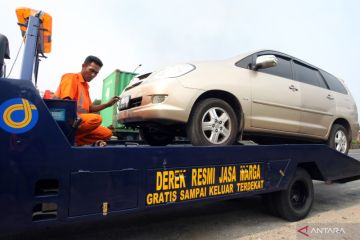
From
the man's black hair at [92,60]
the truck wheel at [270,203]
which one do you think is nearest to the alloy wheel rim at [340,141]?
the truck wheel at [270,203]

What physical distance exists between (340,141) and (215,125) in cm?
291

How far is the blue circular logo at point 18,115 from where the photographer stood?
2.07 meters

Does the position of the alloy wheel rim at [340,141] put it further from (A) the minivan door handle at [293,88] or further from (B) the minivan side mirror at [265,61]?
(B) the minivan side mirror at [265,61]

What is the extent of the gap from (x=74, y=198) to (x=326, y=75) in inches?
182

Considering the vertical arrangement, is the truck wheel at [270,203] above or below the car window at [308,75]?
below

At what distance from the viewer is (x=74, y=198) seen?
7.46 ft

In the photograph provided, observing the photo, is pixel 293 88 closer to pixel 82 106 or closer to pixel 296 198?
pixel 296 198

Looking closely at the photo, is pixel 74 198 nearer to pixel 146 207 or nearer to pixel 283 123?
pixel 146 207

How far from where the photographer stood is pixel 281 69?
175 inches

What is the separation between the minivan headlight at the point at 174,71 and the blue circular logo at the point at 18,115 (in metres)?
1.59

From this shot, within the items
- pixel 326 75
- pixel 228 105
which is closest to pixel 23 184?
pixel 228 105

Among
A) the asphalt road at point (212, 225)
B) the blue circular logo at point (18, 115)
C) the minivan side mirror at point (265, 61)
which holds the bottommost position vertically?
the asphalt road at point (212, 225)

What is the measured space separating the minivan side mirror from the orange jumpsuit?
2018 millimetres

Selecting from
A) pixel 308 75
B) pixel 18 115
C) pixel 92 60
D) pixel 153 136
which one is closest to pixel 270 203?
pixel 153 136
